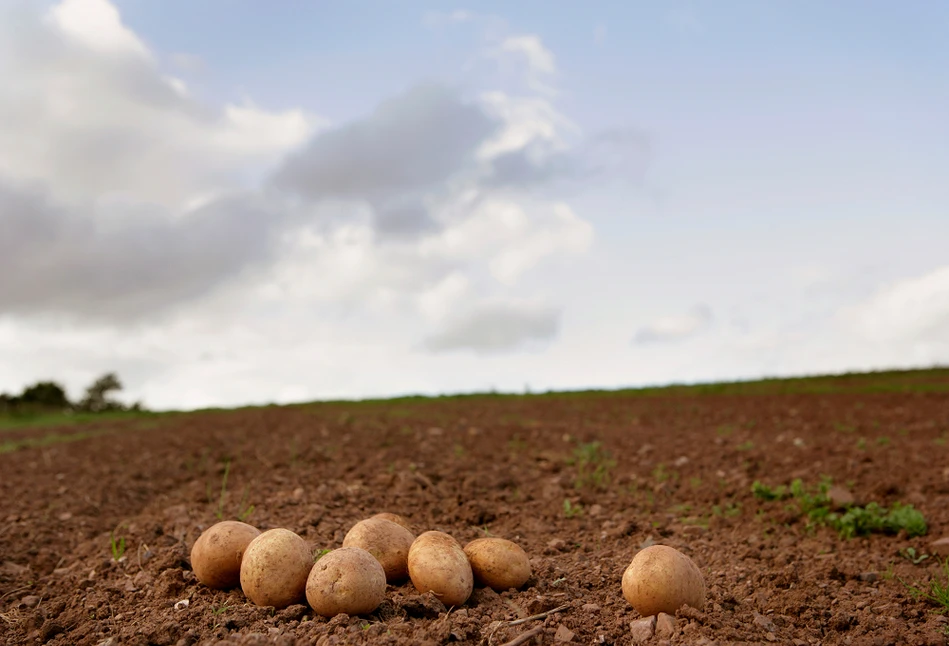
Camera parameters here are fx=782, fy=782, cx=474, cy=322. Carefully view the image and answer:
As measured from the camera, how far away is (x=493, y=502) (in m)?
6.29

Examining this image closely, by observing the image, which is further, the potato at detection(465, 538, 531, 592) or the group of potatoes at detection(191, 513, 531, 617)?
the potato at detection(465, 538, 531, 592)

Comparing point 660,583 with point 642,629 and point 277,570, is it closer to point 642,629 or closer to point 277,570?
point 642,629

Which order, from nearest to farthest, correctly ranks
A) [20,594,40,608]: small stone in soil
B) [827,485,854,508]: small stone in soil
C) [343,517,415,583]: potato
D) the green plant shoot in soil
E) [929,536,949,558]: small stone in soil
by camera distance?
[343,517,415,583]: potato, [20,594,40,608]: small stone in soil, [929,536,949,558]: small stone in soil, the green plant shoot in soil, [827,485,854,508]: small stone in soil

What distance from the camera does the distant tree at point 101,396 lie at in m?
27.3

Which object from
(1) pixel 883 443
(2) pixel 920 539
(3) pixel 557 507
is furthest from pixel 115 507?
(1) pixel 883 443

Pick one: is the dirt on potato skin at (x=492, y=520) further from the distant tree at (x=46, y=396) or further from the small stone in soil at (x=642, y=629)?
the distant tree at (x=46, y=396)

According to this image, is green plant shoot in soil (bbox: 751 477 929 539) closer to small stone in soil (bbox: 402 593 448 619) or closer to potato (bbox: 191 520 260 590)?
small stone in soil (bbox: 402 593 448 619)

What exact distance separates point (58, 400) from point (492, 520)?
27.2m

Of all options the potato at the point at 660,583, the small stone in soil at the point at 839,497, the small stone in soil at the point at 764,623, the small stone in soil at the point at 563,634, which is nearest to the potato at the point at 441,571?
the small stone in soil at the point at 563,634

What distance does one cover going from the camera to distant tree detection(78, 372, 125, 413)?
27.3 meters

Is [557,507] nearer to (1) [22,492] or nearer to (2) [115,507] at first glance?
(2) [115,507]

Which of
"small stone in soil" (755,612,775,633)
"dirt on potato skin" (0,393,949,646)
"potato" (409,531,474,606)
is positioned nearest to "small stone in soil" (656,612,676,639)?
"dirt on potato skin" (0,393,949,646)

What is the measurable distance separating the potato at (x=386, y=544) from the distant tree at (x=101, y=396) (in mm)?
25697

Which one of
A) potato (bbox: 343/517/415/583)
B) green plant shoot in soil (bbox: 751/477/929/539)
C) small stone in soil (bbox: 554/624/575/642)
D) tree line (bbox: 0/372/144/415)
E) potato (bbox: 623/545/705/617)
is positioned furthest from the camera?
tree line (bbox: 0/372/144/415)
